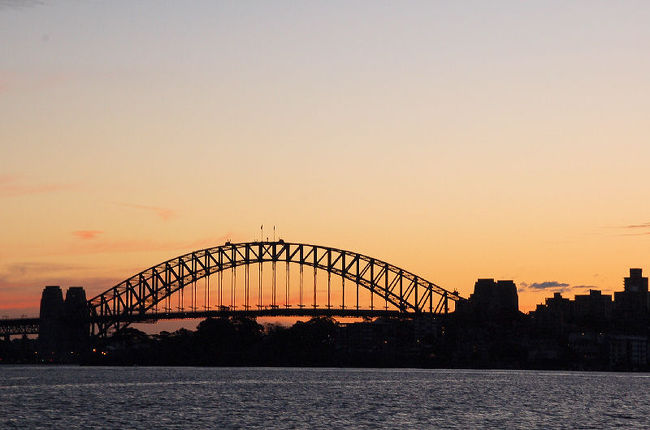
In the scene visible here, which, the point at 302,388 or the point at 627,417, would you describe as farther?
the point at 302,388

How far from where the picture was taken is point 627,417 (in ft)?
318

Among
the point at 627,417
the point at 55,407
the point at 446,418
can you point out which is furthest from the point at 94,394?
the point at 627,417

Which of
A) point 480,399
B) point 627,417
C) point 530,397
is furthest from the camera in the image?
point 530,397

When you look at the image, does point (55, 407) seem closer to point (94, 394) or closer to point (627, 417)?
point (94, 394)

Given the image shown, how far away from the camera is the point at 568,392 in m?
146

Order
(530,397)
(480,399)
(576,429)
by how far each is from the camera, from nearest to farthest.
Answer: (576,429) → (480,399) → (530,397)

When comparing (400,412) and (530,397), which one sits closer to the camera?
(400,412)

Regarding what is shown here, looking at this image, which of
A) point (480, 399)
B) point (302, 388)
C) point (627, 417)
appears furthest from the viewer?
point (302, 388)

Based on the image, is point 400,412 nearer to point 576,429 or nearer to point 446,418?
point 446,418

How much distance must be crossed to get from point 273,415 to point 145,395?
34376 mm

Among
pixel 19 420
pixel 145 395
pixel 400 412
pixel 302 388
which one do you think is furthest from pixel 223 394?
pixel 19 420

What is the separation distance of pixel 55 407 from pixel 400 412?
30.8 meters

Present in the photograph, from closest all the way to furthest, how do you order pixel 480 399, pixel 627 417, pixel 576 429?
pixel 576 429, pixel 627 417, pixel 480 399

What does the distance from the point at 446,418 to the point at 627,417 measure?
17.9 m
